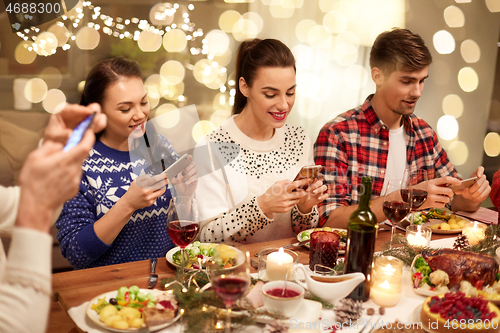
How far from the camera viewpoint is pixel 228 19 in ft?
11.1

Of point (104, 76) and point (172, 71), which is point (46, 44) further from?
point (104, 76)

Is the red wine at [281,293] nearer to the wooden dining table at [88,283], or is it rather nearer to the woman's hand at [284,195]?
the wooden dining table at [88,283]

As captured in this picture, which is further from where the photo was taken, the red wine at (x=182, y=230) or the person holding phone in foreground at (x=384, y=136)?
the person holding phone in foreground at (x=384, y=136)

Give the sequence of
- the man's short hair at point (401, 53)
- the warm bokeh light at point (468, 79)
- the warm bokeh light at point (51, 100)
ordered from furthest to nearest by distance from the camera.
Result: 1. the warm bokeh light at point (468, 79)
2. the warm bokeh light at point (51, 100)
3. the man's short hair at point (401, 53)

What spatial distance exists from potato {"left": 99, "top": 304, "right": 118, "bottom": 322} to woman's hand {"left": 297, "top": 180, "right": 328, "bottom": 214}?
99cm

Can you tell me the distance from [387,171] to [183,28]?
6.60 ft

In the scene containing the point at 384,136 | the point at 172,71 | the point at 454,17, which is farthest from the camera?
the point at 454,17

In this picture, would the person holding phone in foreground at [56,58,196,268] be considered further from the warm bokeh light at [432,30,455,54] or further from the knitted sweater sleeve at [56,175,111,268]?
the warm bokeh light at [432,30,455,54]

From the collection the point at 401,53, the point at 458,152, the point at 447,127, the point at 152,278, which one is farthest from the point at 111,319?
the point at 458,152

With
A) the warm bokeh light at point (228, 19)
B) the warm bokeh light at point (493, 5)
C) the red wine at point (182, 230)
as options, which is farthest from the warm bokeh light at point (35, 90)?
the warm bokeh light at point (493, 5)

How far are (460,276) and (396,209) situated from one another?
292 millimetres

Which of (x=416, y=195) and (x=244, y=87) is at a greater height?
(x=244, y=87)

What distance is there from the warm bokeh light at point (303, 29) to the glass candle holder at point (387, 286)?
273 centimetres

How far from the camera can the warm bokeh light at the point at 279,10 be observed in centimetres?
338
